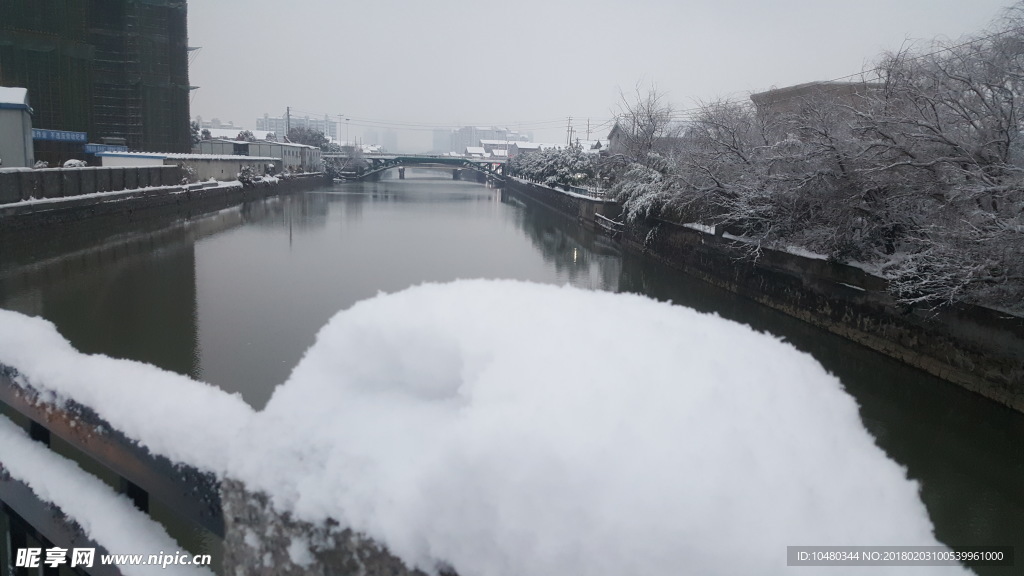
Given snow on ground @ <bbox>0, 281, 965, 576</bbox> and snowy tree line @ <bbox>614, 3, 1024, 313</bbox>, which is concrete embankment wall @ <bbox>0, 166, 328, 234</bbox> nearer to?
snowy tree line @ <bbox>614, 3, 1024, 313</bbox>

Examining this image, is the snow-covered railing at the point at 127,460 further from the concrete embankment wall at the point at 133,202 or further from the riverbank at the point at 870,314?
the concrete embankment wall at the point at 133,202

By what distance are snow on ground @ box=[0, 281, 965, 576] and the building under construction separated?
34.3 m

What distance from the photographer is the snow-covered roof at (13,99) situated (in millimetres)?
20203

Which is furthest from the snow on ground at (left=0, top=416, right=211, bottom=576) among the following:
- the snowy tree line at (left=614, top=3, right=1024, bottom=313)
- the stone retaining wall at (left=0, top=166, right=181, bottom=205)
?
the stone retaining wall at (left=0, top=166, right=181, bottom=205)

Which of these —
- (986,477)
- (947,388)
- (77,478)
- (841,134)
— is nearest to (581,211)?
(841,134)

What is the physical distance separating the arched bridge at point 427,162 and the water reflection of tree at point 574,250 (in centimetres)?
3517

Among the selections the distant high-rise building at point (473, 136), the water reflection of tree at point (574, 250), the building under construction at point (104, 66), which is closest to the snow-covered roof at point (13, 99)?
the building under construction at point (104, 66)

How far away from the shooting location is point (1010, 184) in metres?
7.88

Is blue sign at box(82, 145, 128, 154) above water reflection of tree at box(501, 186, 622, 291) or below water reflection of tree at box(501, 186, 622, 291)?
above

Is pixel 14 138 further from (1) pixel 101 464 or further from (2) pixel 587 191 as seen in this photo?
(1) pixel 101 464

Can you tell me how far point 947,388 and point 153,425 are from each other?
1013cm

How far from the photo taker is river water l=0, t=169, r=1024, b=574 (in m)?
7.23

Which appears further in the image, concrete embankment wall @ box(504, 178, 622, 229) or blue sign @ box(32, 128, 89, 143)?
blue sign @ box(32, 128, 89, 143)

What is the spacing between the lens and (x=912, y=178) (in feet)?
33.9
